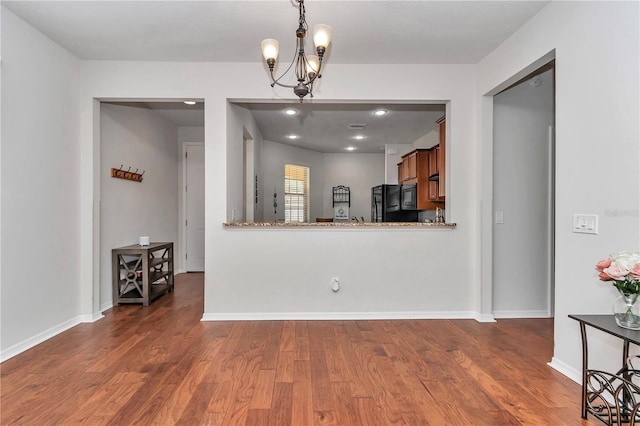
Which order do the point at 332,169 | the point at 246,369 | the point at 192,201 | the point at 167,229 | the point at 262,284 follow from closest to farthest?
the point at 246,369, the point at 262,284, the point at 167,229, the point at 192,201, the point at 332,169

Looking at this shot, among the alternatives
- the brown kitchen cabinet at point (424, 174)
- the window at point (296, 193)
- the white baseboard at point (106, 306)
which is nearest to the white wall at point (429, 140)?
the brown kitchen cabinet at point (424, 174)

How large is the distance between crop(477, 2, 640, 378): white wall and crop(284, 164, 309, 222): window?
538cm

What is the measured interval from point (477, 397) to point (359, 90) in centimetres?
279

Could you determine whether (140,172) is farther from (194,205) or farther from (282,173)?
(282,173)

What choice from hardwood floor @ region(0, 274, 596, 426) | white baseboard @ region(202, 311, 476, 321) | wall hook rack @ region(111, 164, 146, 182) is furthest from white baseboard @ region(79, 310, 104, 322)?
wall hook rack @ region(111, 164, 146, 182)

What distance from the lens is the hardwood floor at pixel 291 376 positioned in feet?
5.90

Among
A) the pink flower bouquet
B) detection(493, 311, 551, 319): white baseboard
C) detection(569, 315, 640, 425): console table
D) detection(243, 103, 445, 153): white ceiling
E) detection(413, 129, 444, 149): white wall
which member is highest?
detection(243, 103, 445, 153): white ceiling

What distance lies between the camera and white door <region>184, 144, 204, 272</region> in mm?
5789

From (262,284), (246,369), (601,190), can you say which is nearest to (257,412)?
(246,369)

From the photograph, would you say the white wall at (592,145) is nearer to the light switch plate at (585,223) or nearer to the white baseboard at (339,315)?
the light switch plate at (585,223)

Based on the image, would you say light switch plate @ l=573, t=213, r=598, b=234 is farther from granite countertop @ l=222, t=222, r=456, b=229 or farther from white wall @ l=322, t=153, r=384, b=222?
white wall @ l=322, t=153, r=384, b=222

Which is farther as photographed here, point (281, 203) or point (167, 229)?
point (281, 203)

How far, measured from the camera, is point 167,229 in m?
5.30

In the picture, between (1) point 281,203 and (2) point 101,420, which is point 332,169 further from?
(2) point 101,420
